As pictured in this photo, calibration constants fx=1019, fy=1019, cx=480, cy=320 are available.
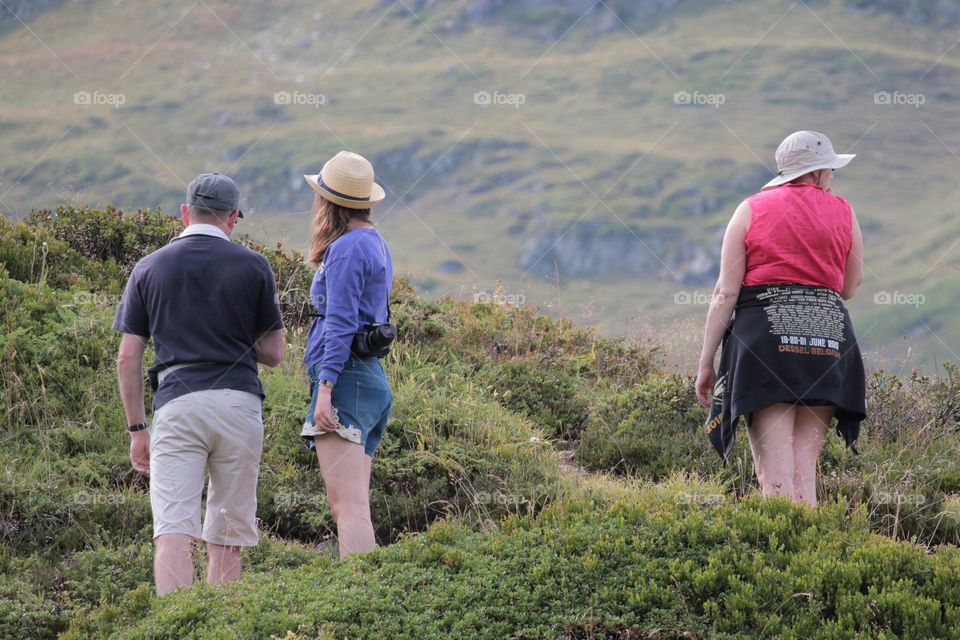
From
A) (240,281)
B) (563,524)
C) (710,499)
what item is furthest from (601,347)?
(240,281)

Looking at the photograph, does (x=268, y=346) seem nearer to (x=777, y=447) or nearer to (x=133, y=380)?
(x=133, y=380)

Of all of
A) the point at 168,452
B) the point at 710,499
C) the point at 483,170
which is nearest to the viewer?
the point at 168,452

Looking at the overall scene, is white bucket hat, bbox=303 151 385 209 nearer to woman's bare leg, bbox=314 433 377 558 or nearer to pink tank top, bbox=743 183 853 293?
woman's bare leg, bbox=314 433 377 558

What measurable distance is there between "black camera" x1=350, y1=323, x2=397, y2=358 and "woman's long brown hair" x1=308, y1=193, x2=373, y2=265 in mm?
507

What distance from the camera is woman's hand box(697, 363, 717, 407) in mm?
5852

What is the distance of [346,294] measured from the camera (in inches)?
209

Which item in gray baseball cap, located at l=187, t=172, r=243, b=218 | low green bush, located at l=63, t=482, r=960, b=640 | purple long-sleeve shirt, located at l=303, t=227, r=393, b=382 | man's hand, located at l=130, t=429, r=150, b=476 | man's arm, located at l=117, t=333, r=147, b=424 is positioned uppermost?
gray baseball cap, located at l=187, t=172, r=243, b=218

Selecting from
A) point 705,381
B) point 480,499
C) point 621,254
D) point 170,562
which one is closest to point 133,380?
point 170,562

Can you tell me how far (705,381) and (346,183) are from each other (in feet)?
7.65

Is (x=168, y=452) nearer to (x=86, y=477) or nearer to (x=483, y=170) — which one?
(x=86, y=477)

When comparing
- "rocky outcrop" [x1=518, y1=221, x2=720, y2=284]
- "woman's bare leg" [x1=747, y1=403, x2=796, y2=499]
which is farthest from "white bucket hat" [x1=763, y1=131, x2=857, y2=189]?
"rocky outcrop" [x1=518, y1=221, x2=720, y2=284]

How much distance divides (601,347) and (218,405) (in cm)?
698

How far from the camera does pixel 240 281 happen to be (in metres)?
5.22

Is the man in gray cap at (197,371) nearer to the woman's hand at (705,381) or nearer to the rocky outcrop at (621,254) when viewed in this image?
the woman's hand at (705,381)
